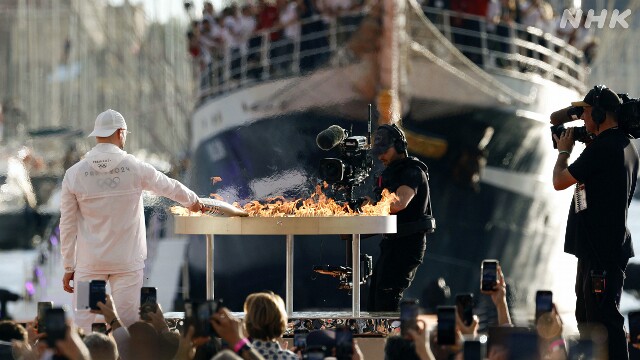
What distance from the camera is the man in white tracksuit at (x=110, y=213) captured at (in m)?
7.45

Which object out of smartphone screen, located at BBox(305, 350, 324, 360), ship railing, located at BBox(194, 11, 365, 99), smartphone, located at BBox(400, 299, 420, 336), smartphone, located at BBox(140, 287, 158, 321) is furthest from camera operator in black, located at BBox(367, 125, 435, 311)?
ship railing, located at BBox(194, 11, 365, 99)

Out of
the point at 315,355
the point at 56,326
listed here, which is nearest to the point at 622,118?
the point at 315,355

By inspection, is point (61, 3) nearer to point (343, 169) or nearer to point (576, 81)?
point (576, 81)

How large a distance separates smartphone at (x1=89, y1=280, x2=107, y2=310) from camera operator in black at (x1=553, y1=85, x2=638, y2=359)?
2.33 meters

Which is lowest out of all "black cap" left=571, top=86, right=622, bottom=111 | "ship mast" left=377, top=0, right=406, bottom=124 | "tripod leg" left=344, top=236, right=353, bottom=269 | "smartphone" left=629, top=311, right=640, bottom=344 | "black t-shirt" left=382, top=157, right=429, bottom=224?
"smartphone" left=629, top=311, right=640, bottom=344

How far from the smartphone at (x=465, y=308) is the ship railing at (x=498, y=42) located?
14486 mm

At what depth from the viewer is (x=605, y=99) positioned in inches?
293

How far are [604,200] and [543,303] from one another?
5.74 ft

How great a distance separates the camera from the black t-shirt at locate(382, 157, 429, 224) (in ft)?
27.8

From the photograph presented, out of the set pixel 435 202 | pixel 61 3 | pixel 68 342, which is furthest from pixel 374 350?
pixel 61 3

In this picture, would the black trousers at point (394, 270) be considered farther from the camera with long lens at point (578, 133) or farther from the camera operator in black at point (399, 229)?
the camera with long lens at point (578, 133)

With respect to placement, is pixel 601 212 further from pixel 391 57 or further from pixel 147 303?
pixel 391 57

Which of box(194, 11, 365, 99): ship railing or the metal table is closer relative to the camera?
the metal table

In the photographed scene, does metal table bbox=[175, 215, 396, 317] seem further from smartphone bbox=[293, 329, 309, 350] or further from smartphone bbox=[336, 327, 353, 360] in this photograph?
smartphone bbox=[336, 327, 353, 360]
